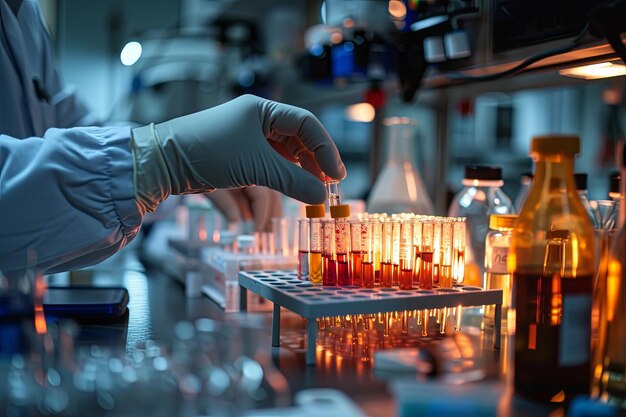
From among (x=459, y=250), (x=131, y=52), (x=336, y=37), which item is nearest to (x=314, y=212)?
(x=459, y=250)

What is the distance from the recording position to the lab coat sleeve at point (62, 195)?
1.07 meters

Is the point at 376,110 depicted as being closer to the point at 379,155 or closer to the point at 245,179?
the point at 379,155

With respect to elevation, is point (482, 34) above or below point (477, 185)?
above

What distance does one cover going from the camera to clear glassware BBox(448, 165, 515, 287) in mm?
1337

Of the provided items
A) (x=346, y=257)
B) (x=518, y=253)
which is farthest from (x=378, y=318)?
(x=518, y=253)

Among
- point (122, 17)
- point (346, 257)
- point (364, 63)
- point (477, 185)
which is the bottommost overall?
point (346, 257)

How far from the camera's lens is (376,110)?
2.53 metres

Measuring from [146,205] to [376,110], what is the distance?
60.9 inches

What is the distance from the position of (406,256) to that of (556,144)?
12.7 inches

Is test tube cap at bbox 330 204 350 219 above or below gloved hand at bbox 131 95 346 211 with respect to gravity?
below

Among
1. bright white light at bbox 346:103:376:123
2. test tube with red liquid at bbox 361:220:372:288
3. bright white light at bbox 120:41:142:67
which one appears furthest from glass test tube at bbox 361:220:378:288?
bright white light at bbox 120:41:142:67

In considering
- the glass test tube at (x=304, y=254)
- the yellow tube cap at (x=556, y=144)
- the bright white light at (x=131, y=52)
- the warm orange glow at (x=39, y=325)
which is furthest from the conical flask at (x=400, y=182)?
the bright white light at (x=131, y=52)

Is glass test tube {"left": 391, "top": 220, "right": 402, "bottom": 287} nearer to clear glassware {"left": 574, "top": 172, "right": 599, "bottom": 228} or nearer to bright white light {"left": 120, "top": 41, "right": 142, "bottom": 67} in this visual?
clear glassware {"left": 574, "top": 172, "right": 599, "bottom": 228}

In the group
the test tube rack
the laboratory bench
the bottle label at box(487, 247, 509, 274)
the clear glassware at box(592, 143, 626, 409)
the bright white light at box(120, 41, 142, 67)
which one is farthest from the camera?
the bright white light at box(120, 41, 142, 67)
